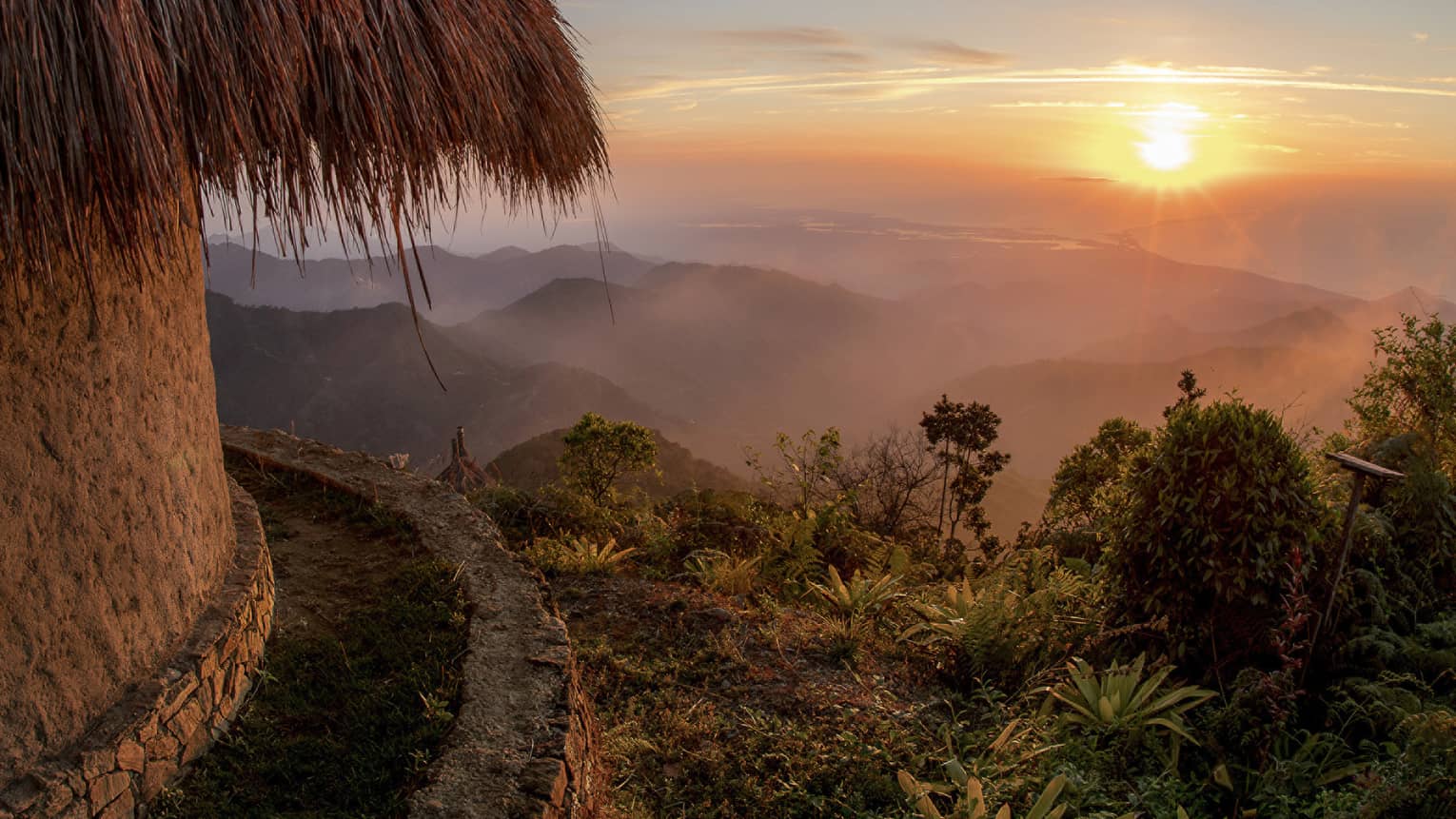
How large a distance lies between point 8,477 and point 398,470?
11.9 ft

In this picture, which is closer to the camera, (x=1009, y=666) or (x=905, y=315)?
(x=1009, y=666)

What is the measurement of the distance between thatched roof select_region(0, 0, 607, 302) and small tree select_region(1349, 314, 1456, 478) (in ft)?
23.5

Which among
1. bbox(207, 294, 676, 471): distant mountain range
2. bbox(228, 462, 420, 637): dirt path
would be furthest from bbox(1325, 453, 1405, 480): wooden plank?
bbox(207, 294, 676, 471): distant mountain range

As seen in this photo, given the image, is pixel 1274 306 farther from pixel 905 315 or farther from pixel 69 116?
pixel 69 116

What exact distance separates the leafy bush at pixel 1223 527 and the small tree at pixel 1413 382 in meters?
3.16

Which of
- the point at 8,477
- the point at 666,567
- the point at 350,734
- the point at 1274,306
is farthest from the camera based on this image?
the point at 1274,306

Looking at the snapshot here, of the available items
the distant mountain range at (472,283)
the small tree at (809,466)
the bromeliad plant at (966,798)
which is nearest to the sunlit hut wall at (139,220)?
the bromeliad plant at (966,798)

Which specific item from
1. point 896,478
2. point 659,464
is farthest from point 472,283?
point 896,478

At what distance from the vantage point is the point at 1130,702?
13.3ft

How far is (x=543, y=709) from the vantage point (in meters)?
3.47

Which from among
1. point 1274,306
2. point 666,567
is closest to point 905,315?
point 1274,306

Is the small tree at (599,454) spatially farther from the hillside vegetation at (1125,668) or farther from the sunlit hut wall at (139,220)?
the sunlit hut wall at (139,220)

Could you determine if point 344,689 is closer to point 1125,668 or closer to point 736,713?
point 736,713

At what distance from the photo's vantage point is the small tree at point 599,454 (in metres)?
9.30
